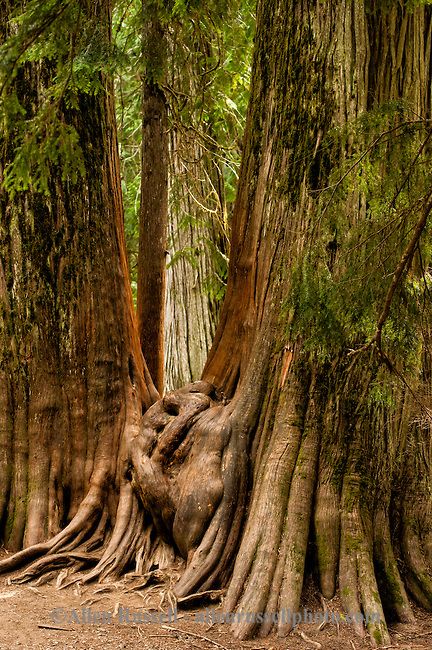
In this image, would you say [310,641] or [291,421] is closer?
[310,641]

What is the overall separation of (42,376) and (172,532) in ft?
5.46

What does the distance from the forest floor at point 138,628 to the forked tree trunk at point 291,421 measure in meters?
0.12

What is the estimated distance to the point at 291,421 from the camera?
212 inches

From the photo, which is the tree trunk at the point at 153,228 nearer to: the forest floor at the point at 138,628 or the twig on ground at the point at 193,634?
the forest floor at the point at 138,628

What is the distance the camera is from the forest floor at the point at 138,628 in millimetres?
4477

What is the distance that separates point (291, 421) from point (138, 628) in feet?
5.47

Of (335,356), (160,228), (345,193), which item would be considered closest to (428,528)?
(335,356)

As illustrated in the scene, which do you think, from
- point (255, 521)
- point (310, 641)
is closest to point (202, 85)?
point (255, 521)

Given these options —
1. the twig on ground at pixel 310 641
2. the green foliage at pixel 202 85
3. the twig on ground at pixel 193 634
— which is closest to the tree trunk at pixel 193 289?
the green foliage at pixel 202 85

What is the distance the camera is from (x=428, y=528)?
534 cm

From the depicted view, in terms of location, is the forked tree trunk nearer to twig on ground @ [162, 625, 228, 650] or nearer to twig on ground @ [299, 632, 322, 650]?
twig on ground @ [299, 632, 322, 650]

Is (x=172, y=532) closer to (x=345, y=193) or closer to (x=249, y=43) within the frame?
(x=345, y=193)

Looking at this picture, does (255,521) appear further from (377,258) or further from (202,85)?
(202,85)

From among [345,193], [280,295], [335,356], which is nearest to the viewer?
[345,193]
